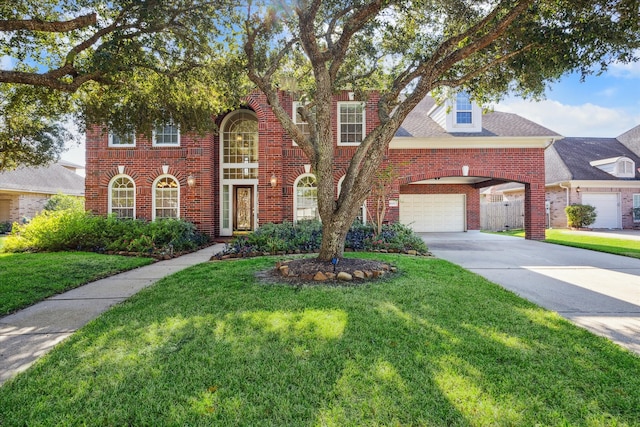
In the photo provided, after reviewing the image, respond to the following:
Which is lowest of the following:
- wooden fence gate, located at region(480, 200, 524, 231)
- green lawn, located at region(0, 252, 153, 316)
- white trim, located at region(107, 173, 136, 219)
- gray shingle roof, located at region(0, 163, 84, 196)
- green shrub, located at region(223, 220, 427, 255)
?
green lawn, located at region(0, 252, 153, 316)

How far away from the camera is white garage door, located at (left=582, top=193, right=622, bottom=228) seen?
18.4 meters

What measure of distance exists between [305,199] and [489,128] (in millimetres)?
7939

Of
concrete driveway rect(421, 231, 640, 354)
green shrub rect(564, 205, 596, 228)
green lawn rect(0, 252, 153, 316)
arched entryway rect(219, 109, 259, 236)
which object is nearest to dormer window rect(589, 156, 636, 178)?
green shrub rect(564, 205, 596, 228)

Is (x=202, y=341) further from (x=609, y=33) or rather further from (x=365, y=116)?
(x=365, y=116)

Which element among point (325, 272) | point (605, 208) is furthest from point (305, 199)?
point (605, 208)

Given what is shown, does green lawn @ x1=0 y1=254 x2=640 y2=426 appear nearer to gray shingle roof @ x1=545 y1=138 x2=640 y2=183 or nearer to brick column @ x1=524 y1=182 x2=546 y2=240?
brick column @ x1=524 y1=182 x2=546 y2=240

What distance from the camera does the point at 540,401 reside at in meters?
2.13

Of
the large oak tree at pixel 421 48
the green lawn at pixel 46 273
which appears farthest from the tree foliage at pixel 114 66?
the green lawn at pixel 46 273

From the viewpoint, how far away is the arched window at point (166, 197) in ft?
40.3

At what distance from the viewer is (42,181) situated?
A: 20.9 m

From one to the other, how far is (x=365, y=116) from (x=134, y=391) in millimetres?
11326

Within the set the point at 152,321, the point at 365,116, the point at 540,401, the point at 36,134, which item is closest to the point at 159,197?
the point at 36,134

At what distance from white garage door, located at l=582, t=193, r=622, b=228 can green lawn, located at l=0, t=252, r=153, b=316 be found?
73.5 feet

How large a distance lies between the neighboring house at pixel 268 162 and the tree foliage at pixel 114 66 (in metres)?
3.91
